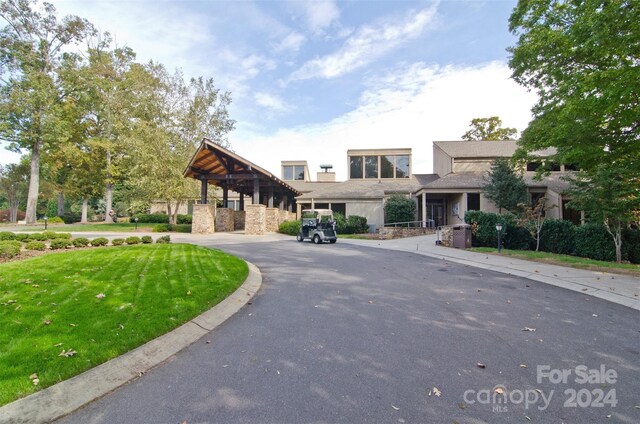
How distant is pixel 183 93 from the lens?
27.9 meters

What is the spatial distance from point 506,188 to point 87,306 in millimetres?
22247

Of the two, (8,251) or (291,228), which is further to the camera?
(291,228)

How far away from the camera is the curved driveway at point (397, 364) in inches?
96.8

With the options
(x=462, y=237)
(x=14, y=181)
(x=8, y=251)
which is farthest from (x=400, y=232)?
(x=14, y=181)

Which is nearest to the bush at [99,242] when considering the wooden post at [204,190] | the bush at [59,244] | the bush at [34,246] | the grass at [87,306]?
the bush at [59,244]

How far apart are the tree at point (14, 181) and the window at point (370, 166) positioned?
41.6 metres

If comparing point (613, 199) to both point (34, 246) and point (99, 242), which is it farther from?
point (34, 246)

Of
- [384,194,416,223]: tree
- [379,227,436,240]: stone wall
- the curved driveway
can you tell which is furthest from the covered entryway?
the curved driveway

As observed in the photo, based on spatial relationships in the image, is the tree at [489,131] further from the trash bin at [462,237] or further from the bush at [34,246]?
the bush at [34,246]

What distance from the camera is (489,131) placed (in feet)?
128

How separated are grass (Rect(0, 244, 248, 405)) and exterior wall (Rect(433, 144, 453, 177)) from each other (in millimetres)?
22926

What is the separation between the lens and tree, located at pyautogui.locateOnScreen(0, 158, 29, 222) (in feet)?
124

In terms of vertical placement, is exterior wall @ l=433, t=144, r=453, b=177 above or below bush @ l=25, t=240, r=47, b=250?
above

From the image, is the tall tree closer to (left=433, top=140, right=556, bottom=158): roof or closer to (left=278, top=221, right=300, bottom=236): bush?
(left=278, top=221, right=300, bottom=236): bush
